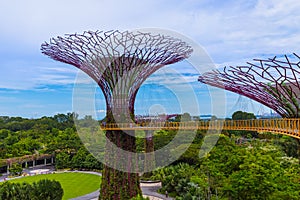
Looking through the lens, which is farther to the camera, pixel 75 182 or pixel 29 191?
pixel 75 182

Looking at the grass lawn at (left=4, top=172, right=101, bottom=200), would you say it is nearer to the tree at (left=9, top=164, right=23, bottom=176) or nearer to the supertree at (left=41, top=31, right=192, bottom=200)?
the tree at (left=9, top=164, right=23, bottom=176)

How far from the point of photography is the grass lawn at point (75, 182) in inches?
908

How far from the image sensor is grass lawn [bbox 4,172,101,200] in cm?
2306

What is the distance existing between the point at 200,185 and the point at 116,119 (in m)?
6.21

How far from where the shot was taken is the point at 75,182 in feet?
87.2

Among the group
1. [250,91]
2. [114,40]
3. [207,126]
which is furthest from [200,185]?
[114,40]

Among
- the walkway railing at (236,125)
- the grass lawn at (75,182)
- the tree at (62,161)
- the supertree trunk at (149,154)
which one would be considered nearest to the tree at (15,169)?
the grass lawn at (75,182)

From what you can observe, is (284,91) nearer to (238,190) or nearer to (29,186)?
(238,190)

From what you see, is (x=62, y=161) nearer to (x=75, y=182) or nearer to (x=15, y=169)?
(x=15, y=169)

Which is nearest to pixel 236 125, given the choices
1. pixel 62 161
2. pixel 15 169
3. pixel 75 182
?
pixel 75 182

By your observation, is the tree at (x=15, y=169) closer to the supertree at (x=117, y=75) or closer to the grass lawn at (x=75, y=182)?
the grass lawn at (x=75, y=182)

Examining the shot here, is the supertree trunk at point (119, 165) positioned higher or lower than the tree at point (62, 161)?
higher

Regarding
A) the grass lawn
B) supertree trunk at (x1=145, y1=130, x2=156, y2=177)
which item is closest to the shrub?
the grass lawn

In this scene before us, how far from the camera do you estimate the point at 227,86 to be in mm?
12484
